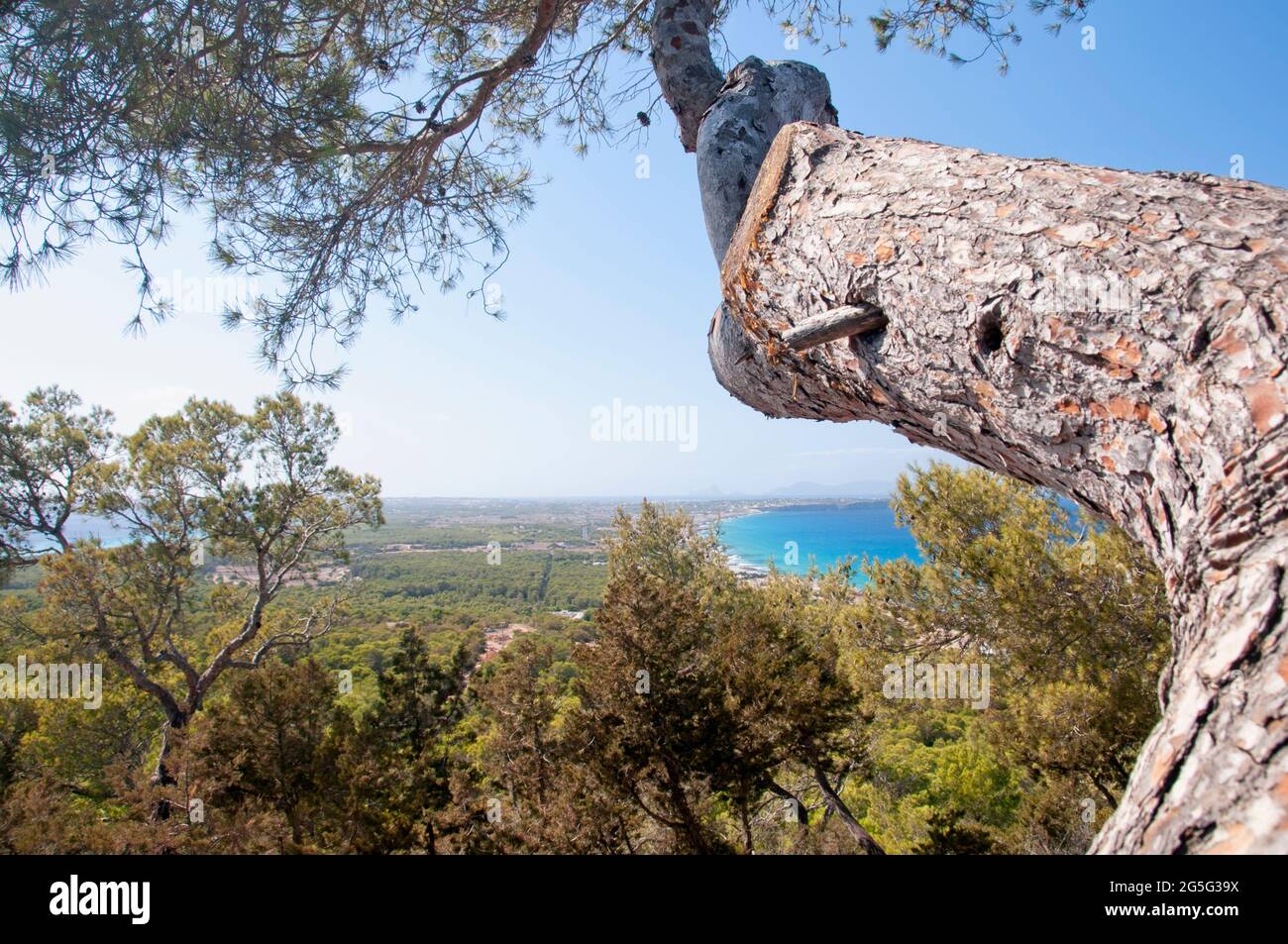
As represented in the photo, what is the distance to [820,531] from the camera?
93.2 meters

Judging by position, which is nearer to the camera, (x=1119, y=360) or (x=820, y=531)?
(x=1119, y=360)

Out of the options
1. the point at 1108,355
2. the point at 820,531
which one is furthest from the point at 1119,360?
the point at 820,531

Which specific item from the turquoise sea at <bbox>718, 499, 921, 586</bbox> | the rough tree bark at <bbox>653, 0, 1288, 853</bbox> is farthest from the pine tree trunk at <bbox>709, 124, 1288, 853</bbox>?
the turquoise sea at <bbox>718, 499, 921, 586</bbox>

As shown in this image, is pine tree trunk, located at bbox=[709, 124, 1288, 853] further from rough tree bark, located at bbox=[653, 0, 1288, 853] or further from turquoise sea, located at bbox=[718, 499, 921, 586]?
turquoise sea, located at bbox=[718, 499, 921, 586]

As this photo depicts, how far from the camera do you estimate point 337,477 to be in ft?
35.6

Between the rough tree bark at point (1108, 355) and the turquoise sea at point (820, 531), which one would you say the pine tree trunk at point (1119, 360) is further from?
the turquoise sea at point (820, 531)

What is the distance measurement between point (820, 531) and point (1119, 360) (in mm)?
97946

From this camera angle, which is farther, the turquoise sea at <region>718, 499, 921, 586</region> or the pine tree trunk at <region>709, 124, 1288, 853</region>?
the turquoise sea at <region>718, 499, 921, 586</region>

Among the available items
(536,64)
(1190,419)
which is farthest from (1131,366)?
(536,64)

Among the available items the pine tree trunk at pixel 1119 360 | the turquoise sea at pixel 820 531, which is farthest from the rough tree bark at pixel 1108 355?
the turquoise sea at pixel 820 531

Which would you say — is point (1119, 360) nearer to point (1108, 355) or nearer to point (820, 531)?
point (1108, 355)

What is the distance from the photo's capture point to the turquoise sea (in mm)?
67562

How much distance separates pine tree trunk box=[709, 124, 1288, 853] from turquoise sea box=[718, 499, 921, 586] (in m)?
53.2
